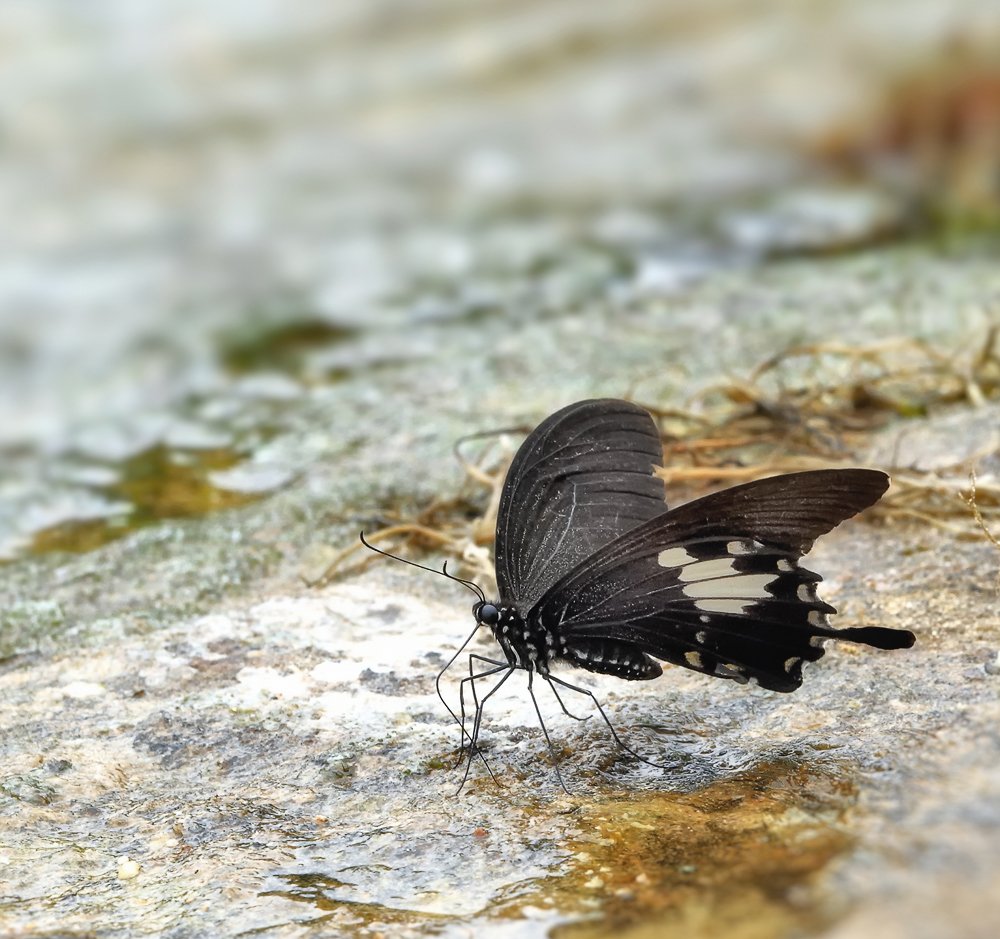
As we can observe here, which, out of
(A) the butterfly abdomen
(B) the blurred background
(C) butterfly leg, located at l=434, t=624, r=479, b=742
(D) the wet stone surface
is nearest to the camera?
(D) the wet stone surface

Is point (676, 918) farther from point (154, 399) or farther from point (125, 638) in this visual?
point (154, 399)

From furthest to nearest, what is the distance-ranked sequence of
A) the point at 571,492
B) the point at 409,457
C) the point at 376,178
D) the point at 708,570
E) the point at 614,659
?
the point at 376,178, the point at 409,457, the point at 571,492, the point at 614,659, the point at 708,570

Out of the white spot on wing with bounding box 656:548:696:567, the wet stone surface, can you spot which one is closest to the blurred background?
the wet stone surface

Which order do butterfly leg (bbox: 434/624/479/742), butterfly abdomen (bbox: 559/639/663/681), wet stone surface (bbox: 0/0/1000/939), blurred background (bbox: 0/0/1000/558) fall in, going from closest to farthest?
wet stone surface (bbox: 0/0/1000/939)
butterfly abdomen (bbox: 559/639/663/681)
butterfly leg (bbox: 434/624/479/742)
blurred background (bbox: 0/0/1000/558)

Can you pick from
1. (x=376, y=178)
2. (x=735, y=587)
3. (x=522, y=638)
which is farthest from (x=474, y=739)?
(x=376, y=178)

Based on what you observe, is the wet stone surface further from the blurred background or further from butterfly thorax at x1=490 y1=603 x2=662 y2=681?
→ butterfly thorax at x1=490 y1=603 x2=662 y2=681

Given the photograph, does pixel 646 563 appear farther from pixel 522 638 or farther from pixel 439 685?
pixel 439 685

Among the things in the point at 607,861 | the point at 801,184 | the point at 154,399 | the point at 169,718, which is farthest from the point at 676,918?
the point at 801,184
